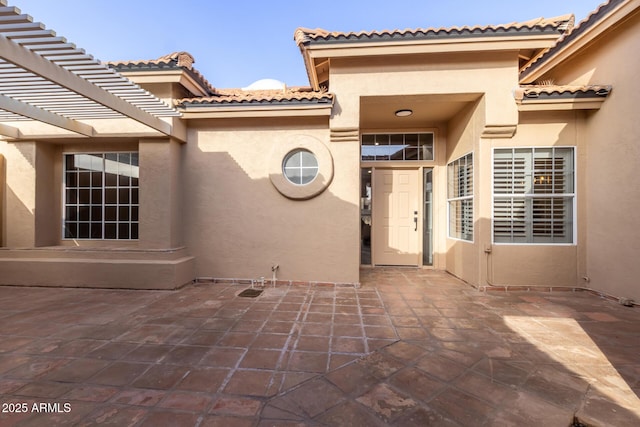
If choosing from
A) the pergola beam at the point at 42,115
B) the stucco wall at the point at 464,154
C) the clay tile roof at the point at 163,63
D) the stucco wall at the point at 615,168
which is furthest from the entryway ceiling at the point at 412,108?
the pergola beam at the point at 42,115

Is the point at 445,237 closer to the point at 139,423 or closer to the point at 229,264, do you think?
the point at 229,264

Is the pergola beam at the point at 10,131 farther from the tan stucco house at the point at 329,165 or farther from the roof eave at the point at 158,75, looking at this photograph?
the roof eave at the point at 158,75

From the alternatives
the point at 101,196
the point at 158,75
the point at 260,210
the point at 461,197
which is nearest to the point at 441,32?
the point at 461,197

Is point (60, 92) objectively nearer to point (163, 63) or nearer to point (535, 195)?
point (163, 63)

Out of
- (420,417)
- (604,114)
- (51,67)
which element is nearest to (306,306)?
(420,417)

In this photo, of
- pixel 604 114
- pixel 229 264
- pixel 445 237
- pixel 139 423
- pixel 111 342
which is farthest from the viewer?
pixel 445 237

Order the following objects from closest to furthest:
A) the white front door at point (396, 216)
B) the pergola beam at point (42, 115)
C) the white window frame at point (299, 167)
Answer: the pergola beam at point (42, 115)
the white window frame at point (299, 167)
the white front door at point (396, 216)

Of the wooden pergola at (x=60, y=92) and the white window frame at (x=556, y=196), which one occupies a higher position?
the wooden pergola at (x=60, y=92)

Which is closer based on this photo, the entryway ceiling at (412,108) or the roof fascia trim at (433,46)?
the roof fascia trim at (433,46)

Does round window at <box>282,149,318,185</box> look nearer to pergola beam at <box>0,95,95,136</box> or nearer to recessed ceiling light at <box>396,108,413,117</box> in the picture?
recessed ceiling light at <box>396,108,413,117</box>

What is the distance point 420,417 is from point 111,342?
3188 millimetres

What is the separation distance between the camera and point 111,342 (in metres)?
2.85

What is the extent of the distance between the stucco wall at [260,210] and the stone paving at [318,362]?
1.00 metres

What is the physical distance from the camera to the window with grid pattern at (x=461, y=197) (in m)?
5.24
